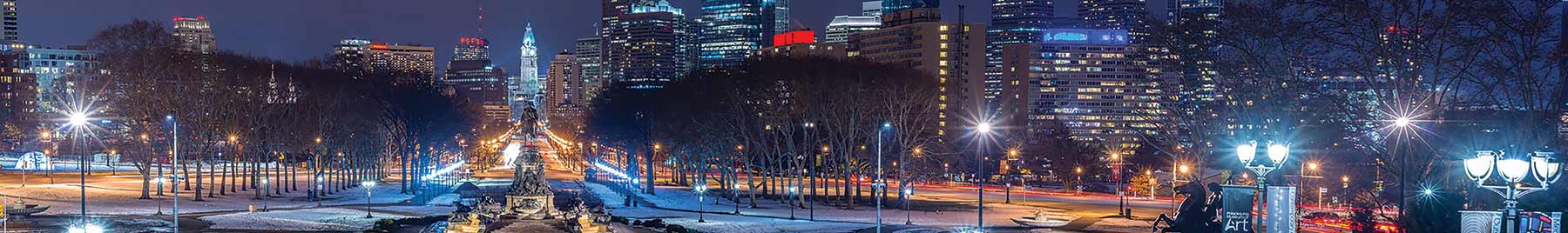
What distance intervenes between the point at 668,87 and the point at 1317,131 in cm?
6390

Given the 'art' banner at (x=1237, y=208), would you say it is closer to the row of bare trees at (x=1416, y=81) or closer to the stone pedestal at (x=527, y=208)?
the row of bare trees at (x=1416, y=81)

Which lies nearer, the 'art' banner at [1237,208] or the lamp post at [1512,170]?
the lamp post at [1512,170]

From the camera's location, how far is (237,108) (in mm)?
77250

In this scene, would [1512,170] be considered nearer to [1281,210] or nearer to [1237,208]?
[1281,210]

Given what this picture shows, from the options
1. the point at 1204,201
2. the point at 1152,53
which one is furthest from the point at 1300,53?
the point at 1152,53

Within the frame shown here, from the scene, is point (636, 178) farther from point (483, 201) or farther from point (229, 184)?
point (483, 201)

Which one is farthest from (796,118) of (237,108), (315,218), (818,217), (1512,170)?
(1512,170)

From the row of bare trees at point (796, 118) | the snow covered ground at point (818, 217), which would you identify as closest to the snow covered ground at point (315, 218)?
the snow covered ground at point (818, 217)

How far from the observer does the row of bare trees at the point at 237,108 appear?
69.4m

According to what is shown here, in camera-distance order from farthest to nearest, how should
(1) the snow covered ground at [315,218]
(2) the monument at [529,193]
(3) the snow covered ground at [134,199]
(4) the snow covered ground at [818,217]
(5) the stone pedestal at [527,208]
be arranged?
(3) the snow covered ground at [134,199] < (4) the snow covered ground at [818,217] < (5) the stone pedestal at [527,208] < (2) the monument at [529,193] < (1) the snow covered ground at [315,218]

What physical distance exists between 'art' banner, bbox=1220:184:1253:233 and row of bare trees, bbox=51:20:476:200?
39165 millimetres

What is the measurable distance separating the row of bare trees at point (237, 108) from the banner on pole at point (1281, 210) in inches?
1627

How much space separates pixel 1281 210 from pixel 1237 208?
153 inches

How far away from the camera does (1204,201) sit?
46.4 m
